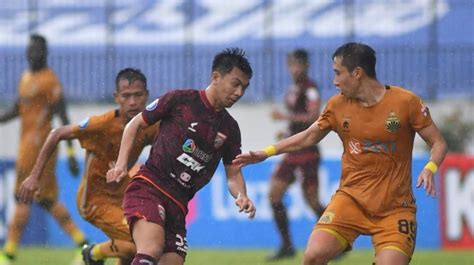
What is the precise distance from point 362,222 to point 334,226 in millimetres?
196

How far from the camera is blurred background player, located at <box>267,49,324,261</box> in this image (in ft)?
47.7

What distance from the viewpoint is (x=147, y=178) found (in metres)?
8.99

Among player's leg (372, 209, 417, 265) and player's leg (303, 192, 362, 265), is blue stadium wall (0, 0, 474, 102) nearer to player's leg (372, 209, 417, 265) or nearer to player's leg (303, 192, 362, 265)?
player's leg (303, 192, 362, 265)

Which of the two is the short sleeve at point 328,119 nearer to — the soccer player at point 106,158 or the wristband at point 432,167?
the wristband at point 432,167

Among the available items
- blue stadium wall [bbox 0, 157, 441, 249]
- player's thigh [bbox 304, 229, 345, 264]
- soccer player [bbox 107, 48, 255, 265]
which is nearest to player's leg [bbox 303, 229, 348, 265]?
player's thigh [bbox 304, 229, 345, 264]

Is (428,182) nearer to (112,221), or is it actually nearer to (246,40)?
(112,221)

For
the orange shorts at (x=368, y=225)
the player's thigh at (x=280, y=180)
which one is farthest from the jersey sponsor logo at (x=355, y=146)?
the player's thigh at (x=280, y=180)

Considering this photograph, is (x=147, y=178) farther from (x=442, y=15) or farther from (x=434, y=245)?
(x=442, y=15)

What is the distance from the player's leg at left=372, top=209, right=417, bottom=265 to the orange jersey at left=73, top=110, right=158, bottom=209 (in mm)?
2121

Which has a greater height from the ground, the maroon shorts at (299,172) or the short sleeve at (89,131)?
the short sleeve at (89,131)

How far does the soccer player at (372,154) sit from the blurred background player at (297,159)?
5.31 m

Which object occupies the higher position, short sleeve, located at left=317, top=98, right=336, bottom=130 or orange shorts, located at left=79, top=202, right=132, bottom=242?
short sleeve, located at left=317, top=98, right=336, bottom=130

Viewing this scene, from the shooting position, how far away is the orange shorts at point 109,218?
1029 centimetres

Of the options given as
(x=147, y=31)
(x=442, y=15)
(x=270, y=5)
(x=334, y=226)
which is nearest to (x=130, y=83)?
(x=334, y=226)
